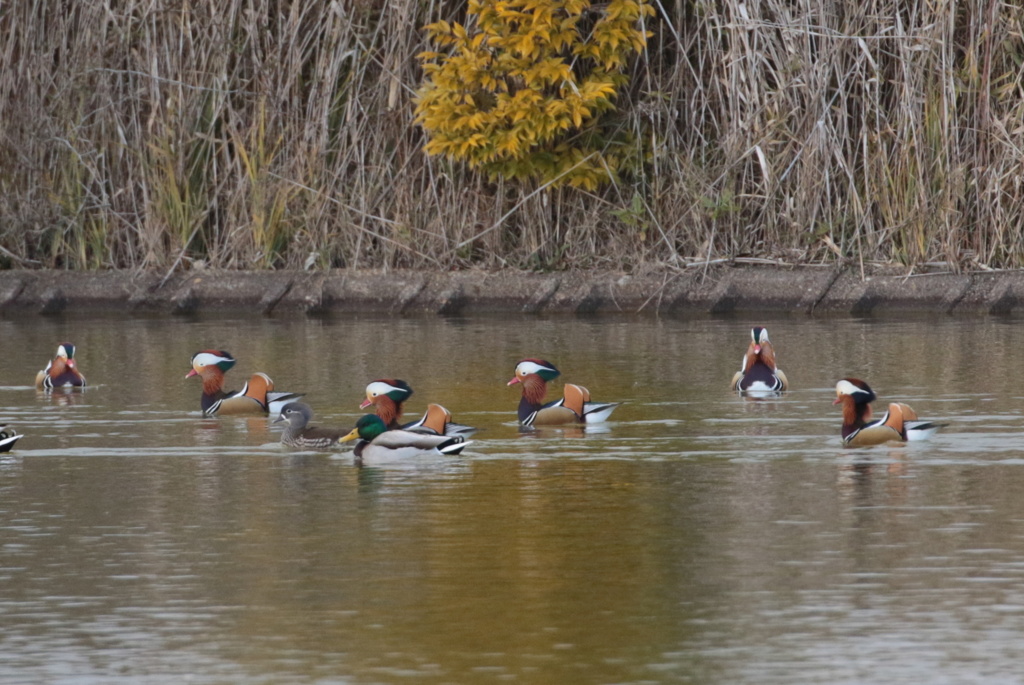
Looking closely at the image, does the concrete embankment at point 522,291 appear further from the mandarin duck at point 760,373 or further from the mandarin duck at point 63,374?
the mandarin duck at point 63,374

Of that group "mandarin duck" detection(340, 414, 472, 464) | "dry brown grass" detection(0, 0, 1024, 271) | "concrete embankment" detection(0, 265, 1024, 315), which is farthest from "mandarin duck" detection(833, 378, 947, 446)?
"dry brown grass" detection(0, 0, 1024, 271)

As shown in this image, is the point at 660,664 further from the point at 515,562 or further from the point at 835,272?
the point at 835,272

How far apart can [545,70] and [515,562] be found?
1220 centimetres

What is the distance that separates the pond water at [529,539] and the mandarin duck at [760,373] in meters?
0.17

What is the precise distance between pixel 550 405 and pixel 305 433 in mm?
1576

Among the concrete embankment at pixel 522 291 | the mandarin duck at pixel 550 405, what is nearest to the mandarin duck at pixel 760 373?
the mandarin duck at pixel 550 405

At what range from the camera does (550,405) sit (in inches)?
480

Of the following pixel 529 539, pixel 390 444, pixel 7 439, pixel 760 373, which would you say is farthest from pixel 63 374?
pixel 529 539

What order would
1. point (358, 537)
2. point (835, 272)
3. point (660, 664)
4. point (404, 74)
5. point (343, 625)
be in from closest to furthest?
point (660, 664), point (343, 625), point (358, 537), point (835, 272), point (404, 74)

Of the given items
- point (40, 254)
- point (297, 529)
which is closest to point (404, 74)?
point (40, 254)

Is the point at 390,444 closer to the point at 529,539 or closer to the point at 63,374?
the point at 529,539

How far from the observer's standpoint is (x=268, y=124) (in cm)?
Answer: 2127

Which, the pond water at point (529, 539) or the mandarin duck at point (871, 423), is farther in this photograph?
the mandarin duck at point (871, 423)

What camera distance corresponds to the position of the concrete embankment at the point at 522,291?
1892cm
